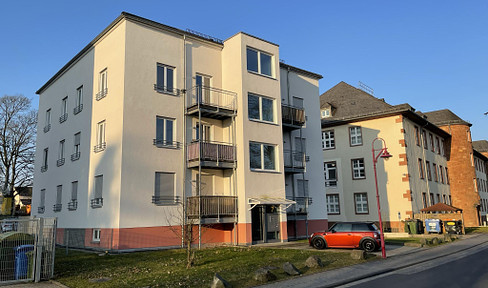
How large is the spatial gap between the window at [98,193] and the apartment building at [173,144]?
8cm

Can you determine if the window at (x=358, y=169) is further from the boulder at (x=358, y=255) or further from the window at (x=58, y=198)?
the window at (x=58, y=198)

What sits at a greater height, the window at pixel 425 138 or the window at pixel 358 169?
the window at pixel 425 138

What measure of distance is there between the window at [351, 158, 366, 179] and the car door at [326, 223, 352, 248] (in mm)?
17213

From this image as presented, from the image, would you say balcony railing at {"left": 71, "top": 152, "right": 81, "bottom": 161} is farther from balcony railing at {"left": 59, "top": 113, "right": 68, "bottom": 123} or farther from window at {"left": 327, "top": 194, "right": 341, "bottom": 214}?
window at {"left": 327, "top": 194, "right": 341, "bottom": 214}

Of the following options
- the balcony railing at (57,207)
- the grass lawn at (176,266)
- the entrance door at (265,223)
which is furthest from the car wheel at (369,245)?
the balcony railing at (57,207)

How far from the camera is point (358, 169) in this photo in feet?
114

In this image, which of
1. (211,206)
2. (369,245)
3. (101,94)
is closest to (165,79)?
(101,94)

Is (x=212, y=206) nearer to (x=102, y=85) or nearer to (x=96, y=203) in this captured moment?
(x=96, y=203)

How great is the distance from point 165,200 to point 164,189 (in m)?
0.58

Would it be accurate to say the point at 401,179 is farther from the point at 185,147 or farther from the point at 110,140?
the point at 110,140

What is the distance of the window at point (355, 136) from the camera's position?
35.3 m

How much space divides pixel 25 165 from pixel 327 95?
3500cm

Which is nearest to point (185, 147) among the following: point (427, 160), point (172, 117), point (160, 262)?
point (172, 117)

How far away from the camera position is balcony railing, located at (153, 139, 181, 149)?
784 inches
